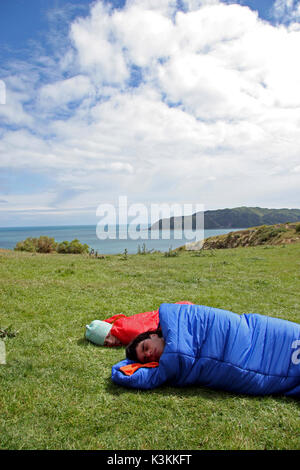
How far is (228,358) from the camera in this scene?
3.82m

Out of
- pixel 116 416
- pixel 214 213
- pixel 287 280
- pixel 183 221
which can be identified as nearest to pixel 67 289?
pixel 116 416

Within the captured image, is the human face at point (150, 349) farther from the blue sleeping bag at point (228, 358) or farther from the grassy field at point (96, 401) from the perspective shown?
the grassy field at point (96, 401)

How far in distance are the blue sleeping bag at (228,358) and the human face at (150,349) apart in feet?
0.99

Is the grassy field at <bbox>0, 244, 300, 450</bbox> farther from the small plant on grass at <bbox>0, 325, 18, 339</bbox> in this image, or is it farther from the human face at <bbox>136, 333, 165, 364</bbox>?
the human face at <bbox>136, 333, 165, 364</bbox>

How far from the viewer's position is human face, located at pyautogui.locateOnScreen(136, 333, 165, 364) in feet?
14.4

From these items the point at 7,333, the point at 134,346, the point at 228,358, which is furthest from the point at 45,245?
the point at 228,358

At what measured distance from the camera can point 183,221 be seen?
53.5m

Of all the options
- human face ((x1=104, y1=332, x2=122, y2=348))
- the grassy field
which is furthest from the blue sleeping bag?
human face ((x1=104, y1=332, x2=122, y2=348))

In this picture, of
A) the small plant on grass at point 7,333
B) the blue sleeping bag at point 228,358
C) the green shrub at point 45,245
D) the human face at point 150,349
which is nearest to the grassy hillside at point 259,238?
the green shrub at point 45,245

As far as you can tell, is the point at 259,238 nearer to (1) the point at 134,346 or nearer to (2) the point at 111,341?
(2) the point at 111,341

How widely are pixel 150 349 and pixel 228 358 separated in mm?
1174

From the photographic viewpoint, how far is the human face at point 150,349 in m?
4.39

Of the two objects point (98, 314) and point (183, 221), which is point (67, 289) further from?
point (183, 221)
